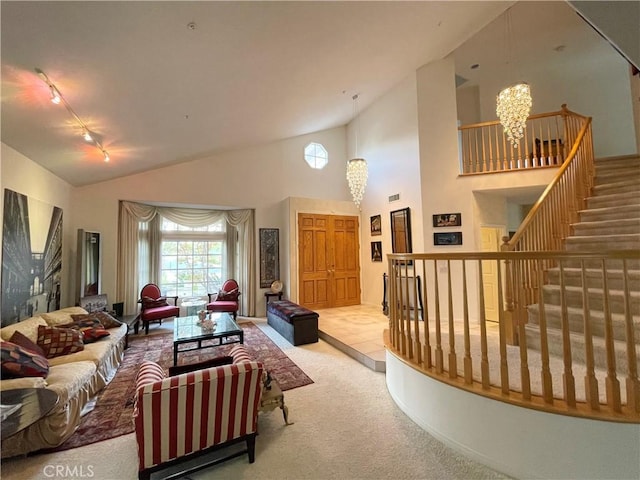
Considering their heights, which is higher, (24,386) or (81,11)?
(81,11)

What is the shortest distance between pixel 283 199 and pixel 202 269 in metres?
2.58

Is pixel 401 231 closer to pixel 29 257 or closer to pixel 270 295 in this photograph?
pixel 270 295

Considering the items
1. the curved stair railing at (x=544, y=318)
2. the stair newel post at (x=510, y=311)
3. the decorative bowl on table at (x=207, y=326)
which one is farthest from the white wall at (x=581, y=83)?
the decorative bowl on table at (x=207, y=326)

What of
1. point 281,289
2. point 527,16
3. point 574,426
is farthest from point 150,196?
point 527,16

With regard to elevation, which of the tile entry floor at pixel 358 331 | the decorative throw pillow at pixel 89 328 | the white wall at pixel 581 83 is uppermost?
the white wall at pixel 581 83

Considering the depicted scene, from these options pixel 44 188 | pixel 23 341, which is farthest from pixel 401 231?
pixel 44 188

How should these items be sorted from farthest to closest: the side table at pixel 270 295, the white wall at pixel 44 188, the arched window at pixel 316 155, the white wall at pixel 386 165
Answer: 1. the arched window at pixel 316 155
2. the side table at pixel 270 295
3. the white wall at pixel 386 165
4. the white wall at pixel 44 188

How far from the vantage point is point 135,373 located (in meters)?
3.38

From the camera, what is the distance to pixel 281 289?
634 cm

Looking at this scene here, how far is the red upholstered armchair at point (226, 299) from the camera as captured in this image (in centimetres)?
549

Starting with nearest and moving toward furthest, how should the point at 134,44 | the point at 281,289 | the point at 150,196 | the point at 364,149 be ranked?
the point at 134,44 → the point at 150,196 → the point at 281,289 → the point at 364,149

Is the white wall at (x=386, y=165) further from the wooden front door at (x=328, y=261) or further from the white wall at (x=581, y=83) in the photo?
the white wall at (x=581, y=83)

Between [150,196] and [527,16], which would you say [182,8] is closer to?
[150,196]

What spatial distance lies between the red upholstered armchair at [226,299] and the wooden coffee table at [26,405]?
134 inches
